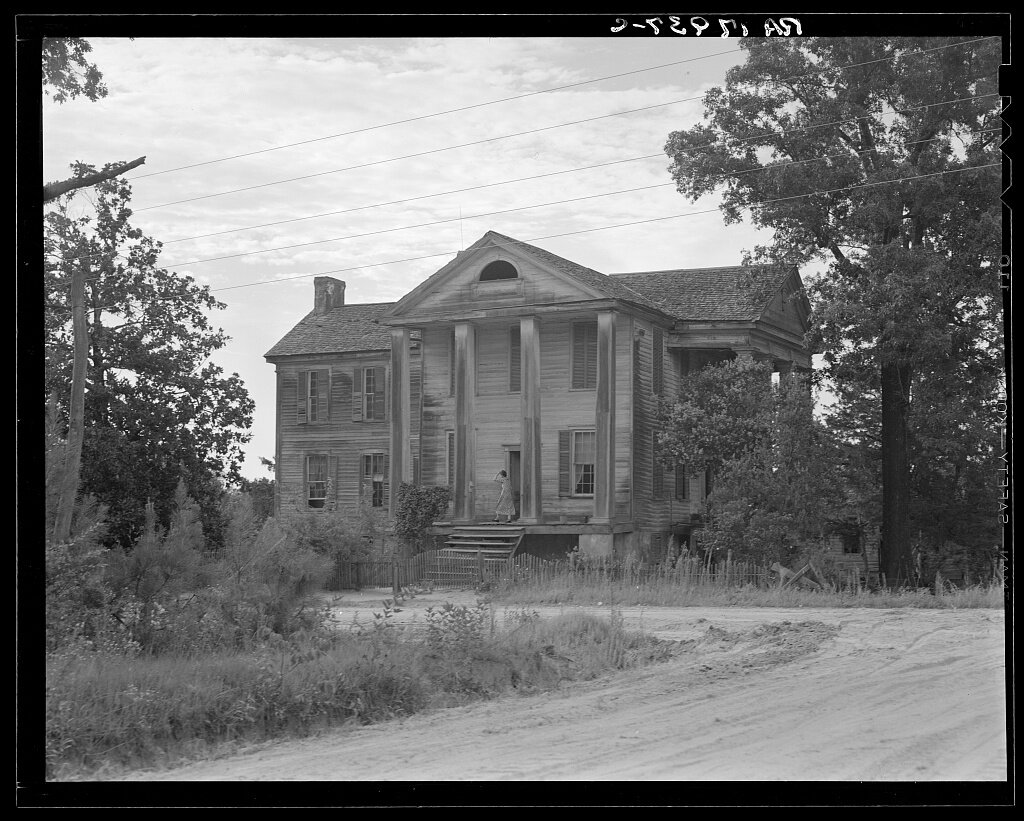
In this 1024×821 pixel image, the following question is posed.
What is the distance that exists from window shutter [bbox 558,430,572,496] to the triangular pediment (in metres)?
3.76

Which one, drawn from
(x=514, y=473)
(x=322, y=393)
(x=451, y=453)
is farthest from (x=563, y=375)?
(x=322, y=393)

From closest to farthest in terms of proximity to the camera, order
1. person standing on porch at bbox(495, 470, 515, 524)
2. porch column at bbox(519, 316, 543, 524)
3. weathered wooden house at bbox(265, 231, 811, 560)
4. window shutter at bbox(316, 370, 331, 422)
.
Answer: weathered wooden house at bbox(265, 231, 811, 560), porch column at bbox(519, 316, 543, 524), person standing on porch at bbox(495, 470, 515, 524), window shutter at bbox(316, 370, 331, 422)

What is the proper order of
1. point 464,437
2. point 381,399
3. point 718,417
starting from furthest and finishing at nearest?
1. point 381,399
2. point 464,437
3. point 718,417

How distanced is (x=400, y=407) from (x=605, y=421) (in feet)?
20.2

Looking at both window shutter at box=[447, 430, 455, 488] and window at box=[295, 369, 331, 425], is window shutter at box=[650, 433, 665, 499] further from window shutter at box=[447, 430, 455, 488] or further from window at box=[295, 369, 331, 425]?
window at box=[295, 369, 331, 425]

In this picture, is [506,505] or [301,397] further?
[301,397]

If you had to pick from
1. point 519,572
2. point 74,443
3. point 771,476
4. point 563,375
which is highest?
point 563,375

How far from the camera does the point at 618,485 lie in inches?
1240

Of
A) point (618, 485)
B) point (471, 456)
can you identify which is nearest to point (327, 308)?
point (471, 456)

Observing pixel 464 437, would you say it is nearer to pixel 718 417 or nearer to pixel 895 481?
pixel 718 417

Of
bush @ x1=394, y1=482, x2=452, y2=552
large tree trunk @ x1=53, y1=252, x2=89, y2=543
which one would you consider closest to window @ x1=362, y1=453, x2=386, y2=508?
bush @ x1=394, y1=482, x2=452, y2=552

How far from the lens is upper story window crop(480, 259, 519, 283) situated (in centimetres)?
3300

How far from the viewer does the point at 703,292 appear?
34500 mm
